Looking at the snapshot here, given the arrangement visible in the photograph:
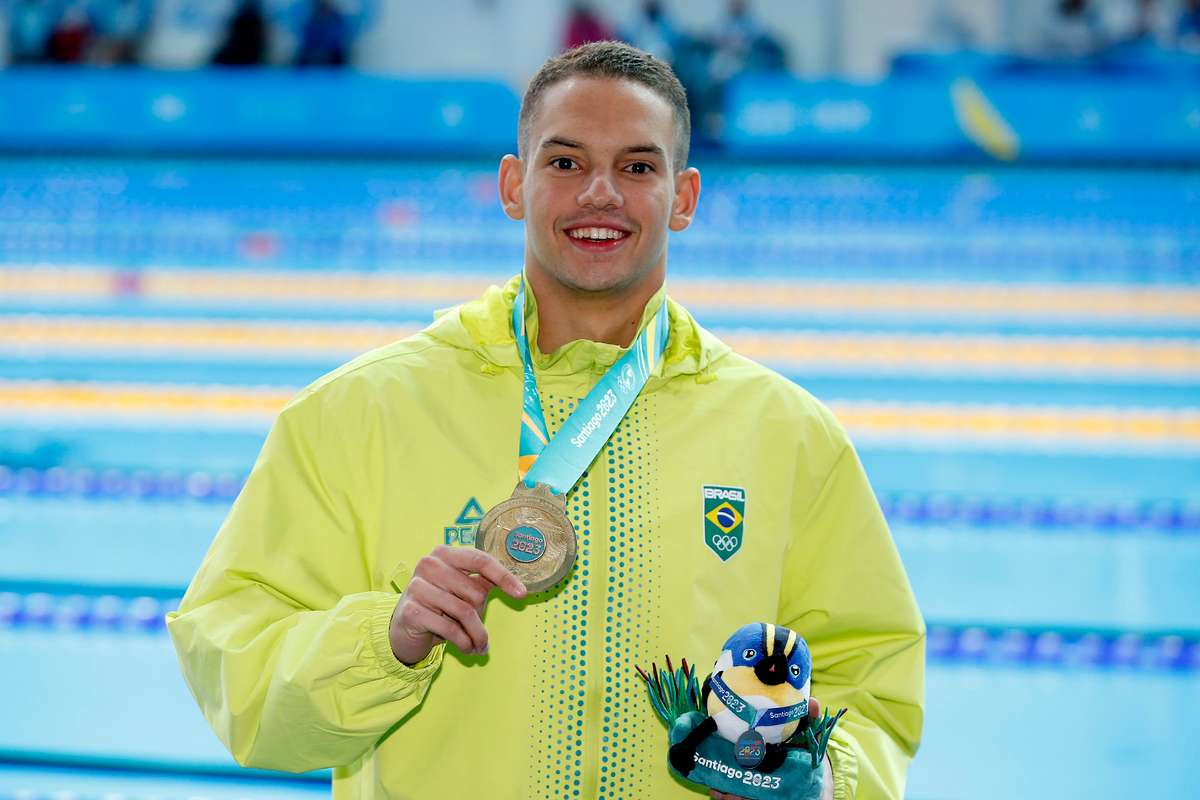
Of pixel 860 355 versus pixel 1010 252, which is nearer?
pixel 860 355

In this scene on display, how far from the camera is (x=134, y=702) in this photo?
10.5ft

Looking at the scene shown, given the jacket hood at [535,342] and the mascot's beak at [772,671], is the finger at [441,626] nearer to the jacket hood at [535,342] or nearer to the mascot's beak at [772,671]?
the mascot's beak at [772,671]

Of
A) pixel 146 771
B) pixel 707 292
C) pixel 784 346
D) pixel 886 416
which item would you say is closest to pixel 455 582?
pixel 146 771

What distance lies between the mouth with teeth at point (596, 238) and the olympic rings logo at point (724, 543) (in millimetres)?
334

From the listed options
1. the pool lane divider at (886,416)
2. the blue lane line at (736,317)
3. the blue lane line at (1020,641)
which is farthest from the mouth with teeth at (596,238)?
the blue lane line at (736,317)

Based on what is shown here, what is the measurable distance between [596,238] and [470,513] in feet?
1.07

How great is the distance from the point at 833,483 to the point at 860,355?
5.13 meters

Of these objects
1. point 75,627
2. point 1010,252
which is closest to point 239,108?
point 1010,252

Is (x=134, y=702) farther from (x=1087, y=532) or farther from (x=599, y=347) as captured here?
(x=1087, y=532)

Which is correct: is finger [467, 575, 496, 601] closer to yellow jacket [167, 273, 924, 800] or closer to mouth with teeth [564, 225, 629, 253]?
yellow jacket [167, 273, 924, 800]

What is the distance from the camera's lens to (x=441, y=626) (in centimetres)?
120

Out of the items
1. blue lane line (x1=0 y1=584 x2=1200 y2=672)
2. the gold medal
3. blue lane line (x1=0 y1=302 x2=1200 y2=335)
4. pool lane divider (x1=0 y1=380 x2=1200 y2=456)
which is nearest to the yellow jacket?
the gold medal

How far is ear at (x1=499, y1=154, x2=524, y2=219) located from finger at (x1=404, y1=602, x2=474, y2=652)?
55 cm

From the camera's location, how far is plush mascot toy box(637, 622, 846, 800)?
1222 mm
